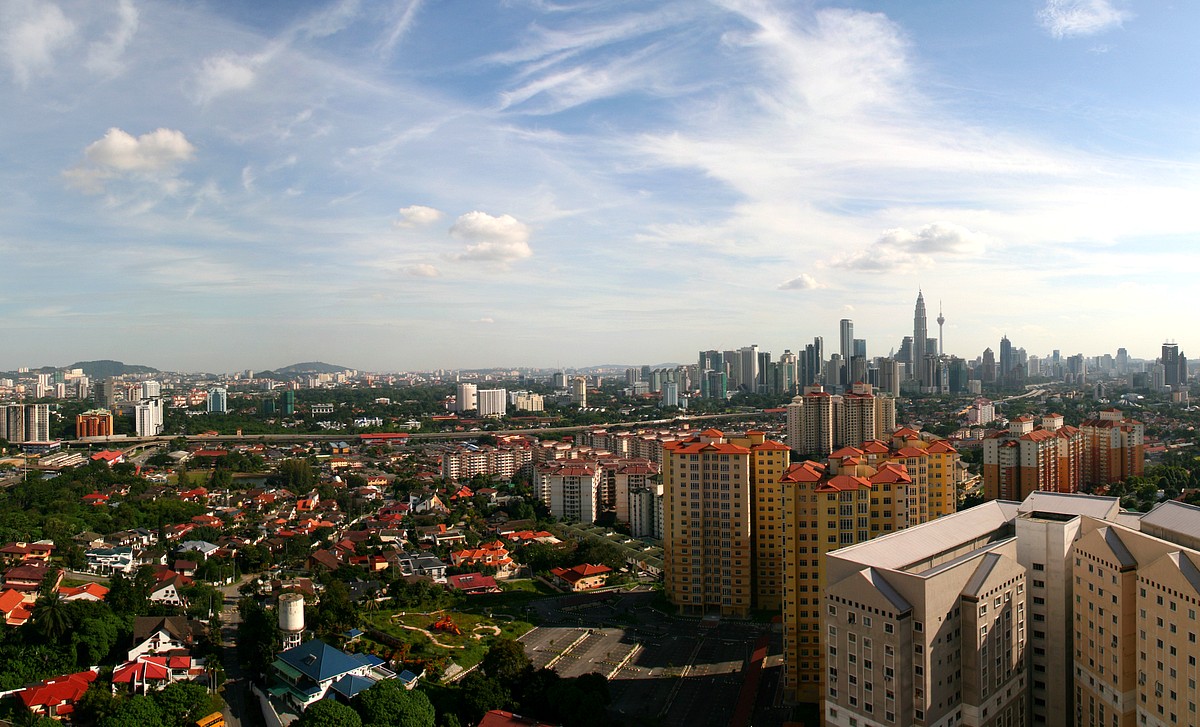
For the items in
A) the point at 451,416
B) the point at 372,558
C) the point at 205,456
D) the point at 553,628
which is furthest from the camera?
the point at 451,416

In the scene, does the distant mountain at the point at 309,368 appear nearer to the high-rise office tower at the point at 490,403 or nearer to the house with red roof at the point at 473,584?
the high-rise office tower at the point at 490,403

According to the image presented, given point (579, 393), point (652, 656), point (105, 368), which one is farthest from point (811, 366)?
point (105, 368)

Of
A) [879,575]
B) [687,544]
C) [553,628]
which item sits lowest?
[553,628]

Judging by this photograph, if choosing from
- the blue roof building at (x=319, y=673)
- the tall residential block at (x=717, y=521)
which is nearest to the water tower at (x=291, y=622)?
the blue roof building at (x=319, y=673)

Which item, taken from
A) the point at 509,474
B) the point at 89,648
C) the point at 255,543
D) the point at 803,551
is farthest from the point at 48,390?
the point at 803,551

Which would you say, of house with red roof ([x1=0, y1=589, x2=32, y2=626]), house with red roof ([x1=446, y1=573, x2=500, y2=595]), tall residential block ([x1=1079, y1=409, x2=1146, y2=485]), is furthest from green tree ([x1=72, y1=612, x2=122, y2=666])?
tall residential block ([x1=1079, y1=409, x2=1146, y2=485])

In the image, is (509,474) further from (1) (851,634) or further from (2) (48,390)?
(2) (48,390)
